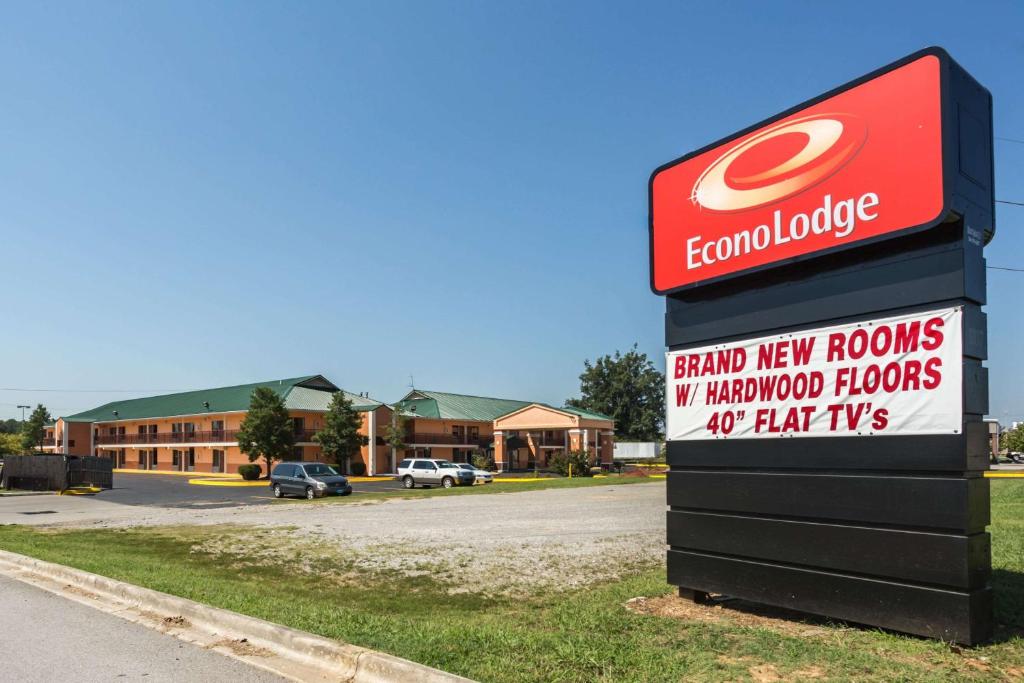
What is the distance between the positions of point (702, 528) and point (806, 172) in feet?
12.3

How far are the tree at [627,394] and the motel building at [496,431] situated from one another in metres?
39.5

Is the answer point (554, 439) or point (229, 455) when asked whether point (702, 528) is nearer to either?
point (229, 455)

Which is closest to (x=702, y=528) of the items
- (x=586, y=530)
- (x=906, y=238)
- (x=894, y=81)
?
(x=906, y=238)

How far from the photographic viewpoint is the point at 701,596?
7.92 meters

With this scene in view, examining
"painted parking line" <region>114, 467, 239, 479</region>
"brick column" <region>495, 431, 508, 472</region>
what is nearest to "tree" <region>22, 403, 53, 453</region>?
"painted parking line" <region>114, 467, 239, 479</region>

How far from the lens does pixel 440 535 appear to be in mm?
16672

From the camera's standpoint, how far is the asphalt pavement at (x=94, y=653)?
6082 millimetres

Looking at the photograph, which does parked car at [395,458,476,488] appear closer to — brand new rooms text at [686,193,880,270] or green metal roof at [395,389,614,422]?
green metal roof at [395,389,614,422]

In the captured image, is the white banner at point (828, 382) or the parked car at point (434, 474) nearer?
the white banner at point (828, 382)

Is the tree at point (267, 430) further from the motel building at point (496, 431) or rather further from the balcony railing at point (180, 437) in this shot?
the motel building at point (496, 431)

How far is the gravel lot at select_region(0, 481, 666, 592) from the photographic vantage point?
11750 mm

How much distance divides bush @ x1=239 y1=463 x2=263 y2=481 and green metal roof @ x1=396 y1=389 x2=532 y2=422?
13.6m

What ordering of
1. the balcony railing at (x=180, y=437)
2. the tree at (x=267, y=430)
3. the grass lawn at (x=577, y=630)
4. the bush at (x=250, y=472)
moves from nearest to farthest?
1. the grass lawn at (x=577, y=630)
2. the bush at (x=250, y=472)
3. the tree at (x=267, y=430)
4. the balcony railing at (x=180, y=437)

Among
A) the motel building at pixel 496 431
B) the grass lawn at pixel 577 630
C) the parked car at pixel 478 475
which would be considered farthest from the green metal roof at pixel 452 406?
the grass lawn at pixel 577 630
